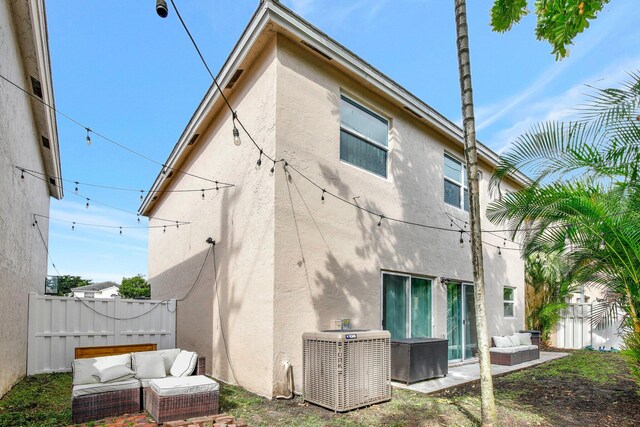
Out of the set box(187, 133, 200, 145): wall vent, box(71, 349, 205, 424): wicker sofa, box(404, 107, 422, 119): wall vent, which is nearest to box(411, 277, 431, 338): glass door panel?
box(404, 107, 422, 119): wall vent

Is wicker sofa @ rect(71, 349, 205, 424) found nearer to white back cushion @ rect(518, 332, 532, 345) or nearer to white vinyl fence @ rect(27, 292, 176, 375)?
white vinyl fence @ rect(27, 292, 176, 375)

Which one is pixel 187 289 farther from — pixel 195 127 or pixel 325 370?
pixel 325 370

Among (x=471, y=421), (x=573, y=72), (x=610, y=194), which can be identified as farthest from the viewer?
(x=573, y=72)

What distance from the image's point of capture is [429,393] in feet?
21.2

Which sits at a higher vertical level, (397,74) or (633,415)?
(397,74)

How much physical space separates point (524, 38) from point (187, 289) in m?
8.68

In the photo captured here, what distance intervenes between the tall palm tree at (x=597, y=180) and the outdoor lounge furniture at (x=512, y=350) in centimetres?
386

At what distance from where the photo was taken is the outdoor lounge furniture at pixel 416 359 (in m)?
6.99

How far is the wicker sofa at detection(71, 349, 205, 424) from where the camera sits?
4.91 meters

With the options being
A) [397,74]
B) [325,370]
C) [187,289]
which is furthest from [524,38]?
[187,289]

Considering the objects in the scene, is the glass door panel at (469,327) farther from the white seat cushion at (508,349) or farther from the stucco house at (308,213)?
the white seat cushion at (508,349)

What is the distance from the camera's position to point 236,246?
740 centimetres

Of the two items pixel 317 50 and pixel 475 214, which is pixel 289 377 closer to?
pixel 475 214

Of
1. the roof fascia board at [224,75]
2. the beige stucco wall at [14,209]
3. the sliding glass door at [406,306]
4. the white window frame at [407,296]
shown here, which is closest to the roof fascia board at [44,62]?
the beige stucco wall at [14,209]
